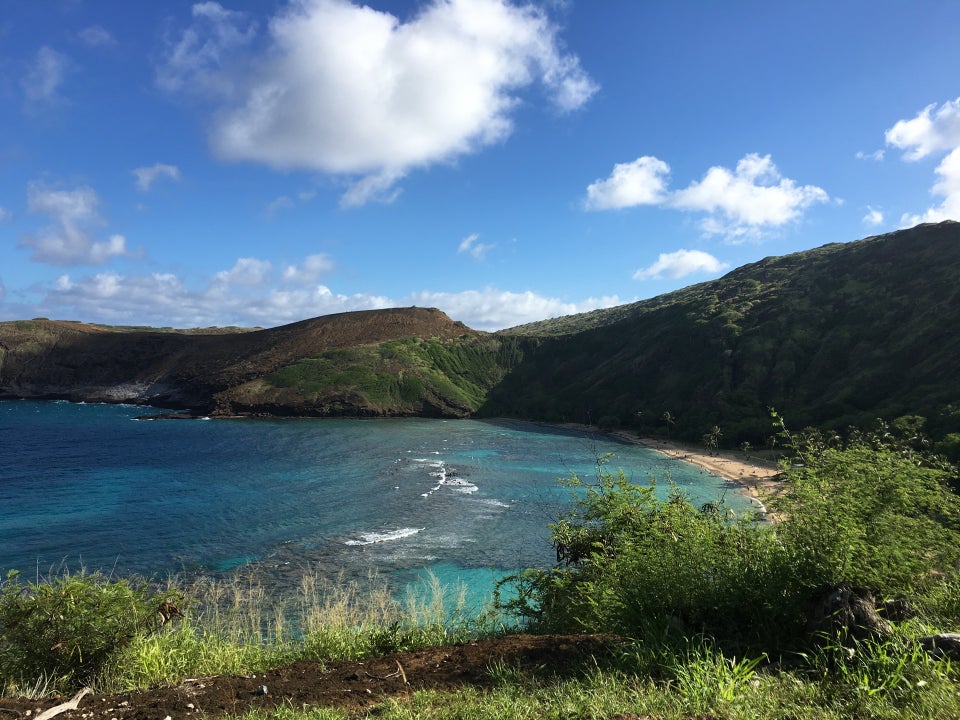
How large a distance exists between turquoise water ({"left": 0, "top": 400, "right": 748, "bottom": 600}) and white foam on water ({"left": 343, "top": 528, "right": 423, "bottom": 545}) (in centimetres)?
15

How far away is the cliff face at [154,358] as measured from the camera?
13000 cm

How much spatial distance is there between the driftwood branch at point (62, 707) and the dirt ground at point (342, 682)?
71mm

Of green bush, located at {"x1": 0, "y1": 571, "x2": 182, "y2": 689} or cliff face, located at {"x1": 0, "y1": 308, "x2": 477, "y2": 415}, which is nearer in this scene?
green bush, located at {"x1": 0, "y1": 571, "x2": 182, "y2": 689}

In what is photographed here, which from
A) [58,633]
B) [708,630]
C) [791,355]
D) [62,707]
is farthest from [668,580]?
[791,355]

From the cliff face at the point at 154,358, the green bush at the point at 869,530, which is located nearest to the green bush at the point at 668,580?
the green bush at the point at 869,530

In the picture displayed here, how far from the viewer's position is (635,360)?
11381 cm

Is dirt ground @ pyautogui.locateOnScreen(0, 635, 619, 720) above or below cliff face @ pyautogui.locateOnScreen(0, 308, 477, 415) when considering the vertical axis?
below

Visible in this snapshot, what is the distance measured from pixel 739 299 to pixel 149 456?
11636cm

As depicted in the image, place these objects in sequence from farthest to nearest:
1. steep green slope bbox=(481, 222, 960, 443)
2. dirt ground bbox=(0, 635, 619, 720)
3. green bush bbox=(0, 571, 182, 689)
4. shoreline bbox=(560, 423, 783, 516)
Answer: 1. steep green slope bbox=(481, 222, 960, 443)
2. shoreline bbox=(560, 423, 783, 516)
3. green bush bbox=(0, 571, 182, 689)
4. dirt ground bbox=(0, 635, 619, 720)

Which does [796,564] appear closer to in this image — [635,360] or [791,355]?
[791,355]

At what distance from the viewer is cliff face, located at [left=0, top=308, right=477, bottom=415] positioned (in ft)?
427

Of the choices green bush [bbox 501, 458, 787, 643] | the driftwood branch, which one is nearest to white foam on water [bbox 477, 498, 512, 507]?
green bush [bbox 501, 458, 787, 643]

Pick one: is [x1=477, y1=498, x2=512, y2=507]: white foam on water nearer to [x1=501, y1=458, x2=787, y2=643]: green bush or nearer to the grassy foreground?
[x1=501, y1=458, x2=787, y2=643]: green bush

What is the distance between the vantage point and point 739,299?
383ft
